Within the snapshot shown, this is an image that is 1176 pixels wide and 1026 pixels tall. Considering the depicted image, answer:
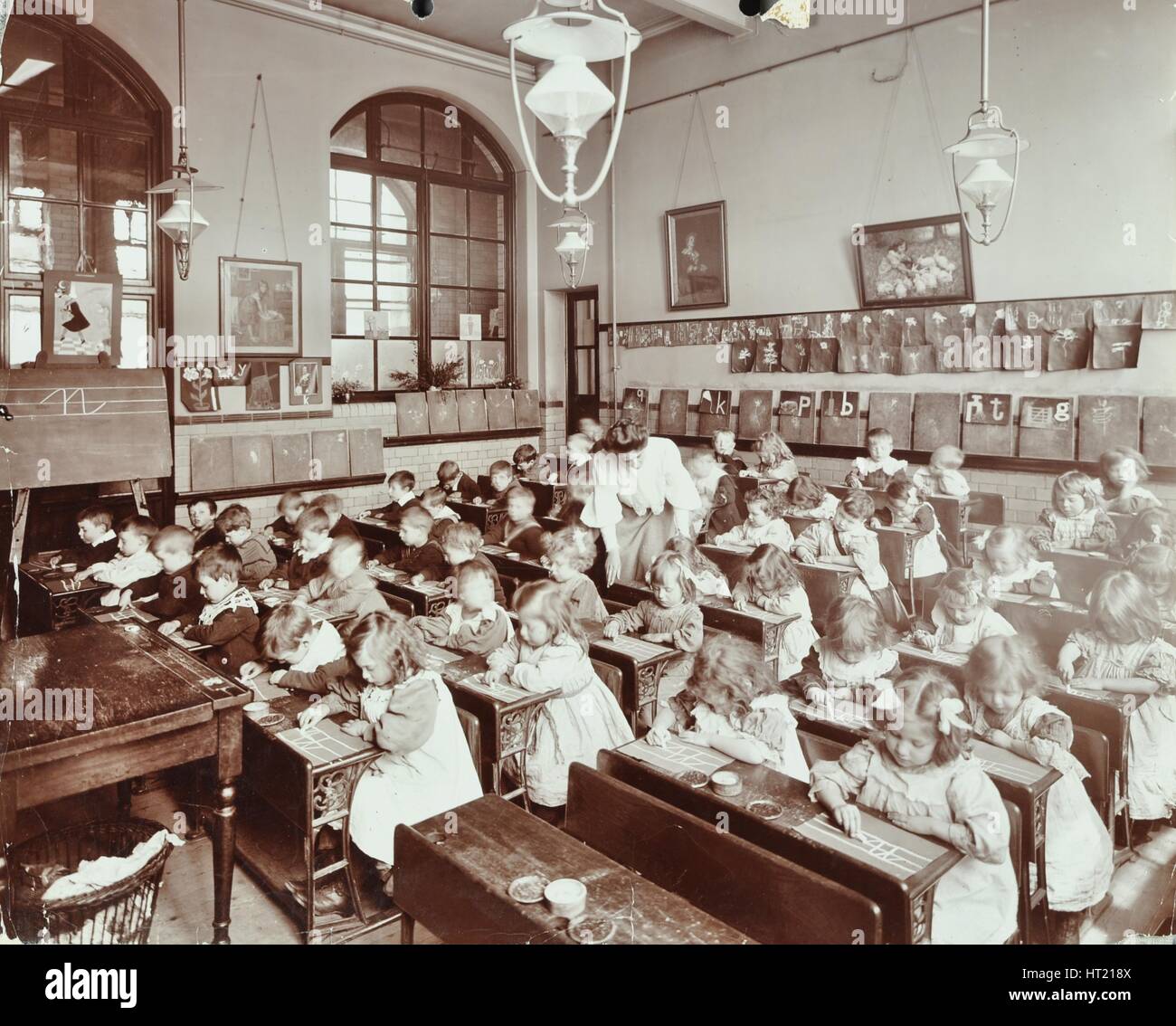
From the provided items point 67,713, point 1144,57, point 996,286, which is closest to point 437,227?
point 996,286

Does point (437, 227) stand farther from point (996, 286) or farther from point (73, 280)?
point (996, 286)

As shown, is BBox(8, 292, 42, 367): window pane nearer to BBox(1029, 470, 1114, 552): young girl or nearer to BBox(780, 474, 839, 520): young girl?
BBox(780, 474, 839, 520): young girl

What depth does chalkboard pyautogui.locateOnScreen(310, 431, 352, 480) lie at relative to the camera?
7.34 m

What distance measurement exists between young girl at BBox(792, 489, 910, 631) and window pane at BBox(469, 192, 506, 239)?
499 cm

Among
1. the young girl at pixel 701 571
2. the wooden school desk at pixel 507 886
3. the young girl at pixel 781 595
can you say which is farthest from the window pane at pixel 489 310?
the wooden school desk at pixel 507 886

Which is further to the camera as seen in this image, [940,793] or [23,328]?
[23,328]

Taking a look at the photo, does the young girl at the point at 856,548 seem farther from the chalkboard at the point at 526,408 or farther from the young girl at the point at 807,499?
the chalkboard at the point at 526,408

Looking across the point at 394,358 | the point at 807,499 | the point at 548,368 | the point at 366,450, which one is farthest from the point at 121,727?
the point at 548,368

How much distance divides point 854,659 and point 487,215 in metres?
6.71

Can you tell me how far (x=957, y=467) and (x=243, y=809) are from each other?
5.01 metres

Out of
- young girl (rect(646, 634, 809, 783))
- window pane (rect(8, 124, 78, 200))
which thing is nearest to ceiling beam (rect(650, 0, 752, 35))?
window pane (rect(8, 124, 78, 200))

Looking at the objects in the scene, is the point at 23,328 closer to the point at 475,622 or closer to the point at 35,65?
the point at 35,65

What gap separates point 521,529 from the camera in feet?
17.4

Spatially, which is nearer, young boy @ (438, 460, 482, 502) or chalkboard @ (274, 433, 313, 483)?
young boy @ (438, 460, 482, 502)
